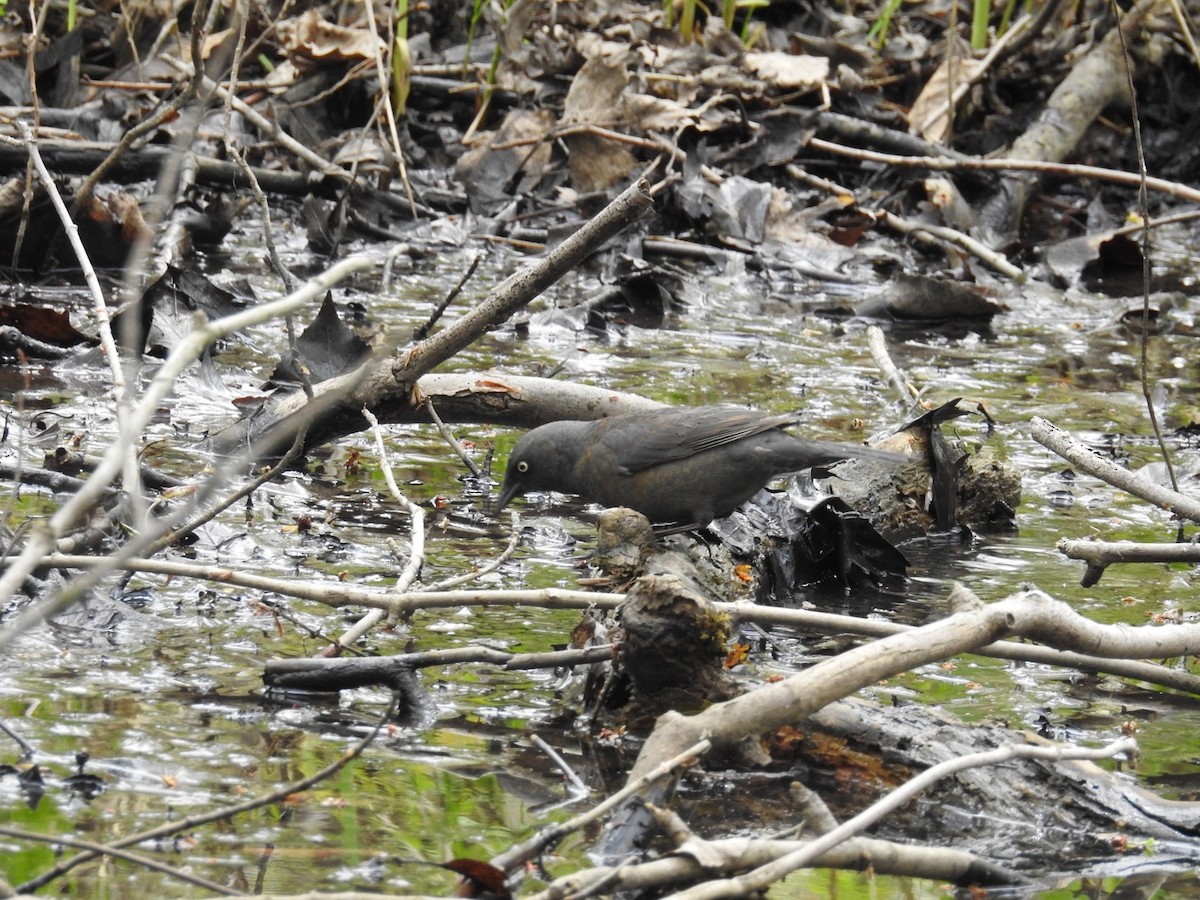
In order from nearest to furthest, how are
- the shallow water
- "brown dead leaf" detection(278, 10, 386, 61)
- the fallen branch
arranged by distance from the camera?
the shallow water → the fallen branch → "brown dead leaf" detection(278, 10, 386, 61)

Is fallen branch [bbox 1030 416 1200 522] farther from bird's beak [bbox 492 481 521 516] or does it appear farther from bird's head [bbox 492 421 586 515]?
bird's beak [bbox 492 481 521 516]

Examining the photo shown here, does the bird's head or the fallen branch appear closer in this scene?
the fallen branch

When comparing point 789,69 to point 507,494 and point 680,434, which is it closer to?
point 680,434

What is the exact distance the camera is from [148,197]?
950cm

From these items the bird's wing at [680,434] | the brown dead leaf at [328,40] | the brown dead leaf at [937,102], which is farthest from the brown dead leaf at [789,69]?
the bird's wing at [680,434]

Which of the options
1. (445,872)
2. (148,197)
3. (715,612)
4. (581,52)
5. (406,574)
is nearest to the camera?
(445,872)

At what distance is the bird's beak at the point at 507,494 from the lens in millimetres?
5652

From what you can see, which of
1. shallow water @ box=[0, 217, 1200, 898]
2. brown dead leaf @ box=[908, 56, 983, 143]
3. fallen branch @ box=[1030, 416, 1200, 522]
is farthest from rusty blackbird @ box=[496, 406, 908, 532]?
brown dead leaf @ box=[908, 56, 983, 143]

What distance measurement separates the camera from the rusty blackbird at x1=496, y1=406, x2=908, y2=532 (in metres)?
5.46

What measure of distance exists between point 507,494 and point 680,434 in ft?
2.23

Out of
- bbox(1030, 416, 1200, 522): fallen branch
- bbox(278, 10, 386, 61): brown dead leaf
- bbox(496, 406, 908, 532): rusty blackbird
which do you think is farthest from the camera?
bbox(278, 10, 386, 61): brown dead leaf

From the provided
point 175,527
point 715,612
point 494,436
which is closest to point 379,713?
point 715,612

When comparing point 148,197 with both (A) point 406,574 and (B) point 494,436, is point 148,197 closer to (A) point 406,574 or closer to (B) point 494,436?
(B) point 494,436

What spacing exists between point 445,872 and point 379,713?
799mm
